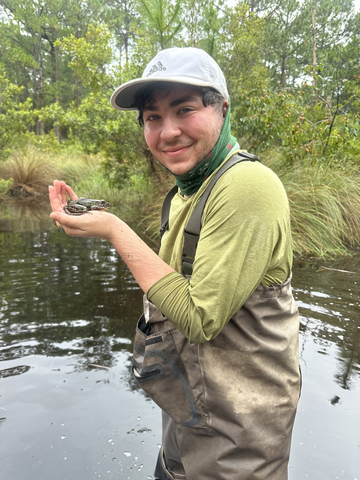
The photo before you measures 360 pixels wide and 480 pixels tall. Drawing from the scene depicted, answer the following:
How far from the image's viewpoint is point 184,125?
4.86 ft

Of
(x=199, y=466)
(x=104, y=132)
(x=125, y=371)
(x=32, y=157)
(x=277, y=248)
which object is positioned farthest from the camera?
(x=32, y=157)

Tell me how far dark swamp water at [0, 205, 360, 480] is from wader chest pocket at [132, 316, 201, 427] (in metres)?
1.05

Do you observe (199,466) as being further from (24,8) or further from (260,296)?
(24,8)

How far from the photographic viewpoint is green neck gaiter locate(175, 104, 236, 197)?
1.51m


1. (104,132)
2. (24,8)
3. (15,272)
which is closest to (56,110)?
(104,132)

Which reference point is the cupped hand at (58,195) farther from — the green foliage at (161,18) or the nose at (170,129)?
the green foliage at (161,18)

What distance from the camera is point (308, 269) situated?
5879mm

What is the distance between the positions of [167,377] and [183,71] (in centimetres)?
125

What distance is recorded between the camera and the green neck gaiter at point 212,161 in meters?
1.51

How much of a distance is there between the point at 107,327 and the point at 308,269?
3561 mm

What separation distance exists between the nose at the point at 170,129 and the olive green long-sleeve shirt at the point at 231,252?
341 mm

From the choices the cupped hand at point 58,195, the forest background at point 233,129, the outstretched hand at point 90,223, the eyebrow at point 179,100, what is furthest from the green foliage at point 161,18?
the outstretched hand at point 90,223

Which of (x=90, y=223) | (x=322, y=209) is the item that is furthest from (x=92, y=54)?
(x=90, y=223)

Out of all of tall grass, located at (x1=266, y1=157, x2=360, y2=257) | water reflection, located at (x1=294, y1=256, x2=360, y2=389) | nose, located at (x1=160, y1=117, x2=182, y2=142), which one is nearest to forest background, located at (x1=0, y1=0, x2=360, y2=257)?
tall grass, located at (x1=266, y1=157, x2=360, y2=257)
